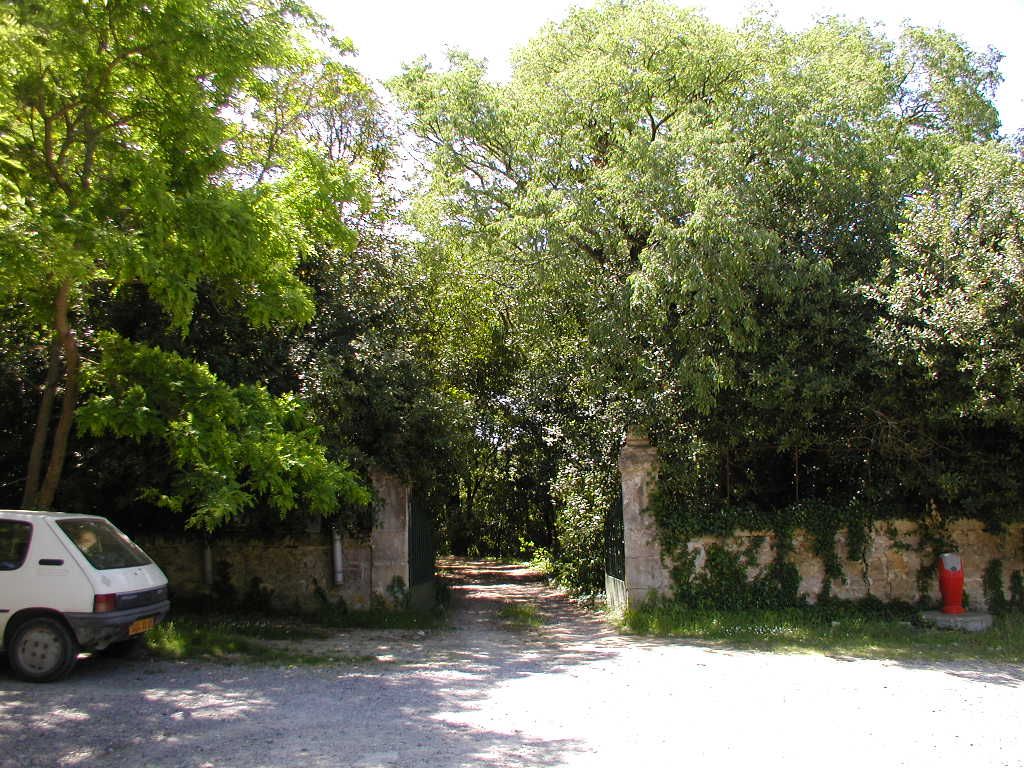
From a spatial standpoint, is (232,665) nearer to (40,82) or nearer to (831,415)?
(40,82)

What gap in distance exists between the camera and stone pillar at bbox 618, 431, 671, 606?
11.9m

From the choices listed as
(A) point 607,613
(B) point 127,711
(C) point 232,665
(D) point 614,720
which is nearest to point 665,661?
(D) point 614,720

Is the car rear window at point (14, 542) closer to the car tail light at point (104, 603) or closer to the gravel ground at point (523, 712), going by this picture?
the car tail light at point (104, 603)

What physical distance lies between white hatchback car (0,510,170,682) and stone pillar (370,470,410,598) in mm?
4499

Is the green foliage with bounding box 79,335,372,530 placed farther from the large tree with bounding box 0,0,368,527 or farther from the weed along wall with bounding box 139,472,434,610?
the weed along wall with bounding box 139,472,434,610

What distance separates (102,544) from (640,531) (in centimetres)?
703

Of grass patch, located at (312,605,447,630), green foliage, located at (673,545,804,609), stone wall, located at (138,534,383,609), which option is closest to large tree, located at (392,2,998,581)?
green foliage, located at (673,545,804,609)

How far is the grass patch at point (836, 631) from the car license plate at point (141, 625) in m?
6.32

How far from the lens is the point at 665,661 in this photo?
942 cm

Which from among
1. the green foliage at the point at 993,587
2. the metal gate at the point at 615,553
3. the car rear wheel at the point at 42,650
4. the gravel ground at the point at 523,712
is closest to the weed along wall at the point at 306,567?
the gravel ground at the point at 523,712

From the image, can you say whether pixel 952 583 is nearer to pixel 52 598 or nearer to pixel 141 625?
pixel 141 625

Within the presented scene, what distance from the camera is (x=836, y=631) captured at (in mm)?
10867

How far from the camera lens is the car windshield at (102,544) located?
8070 mm

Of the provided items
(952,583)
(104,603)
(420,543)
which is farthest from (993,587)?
(104,603)
